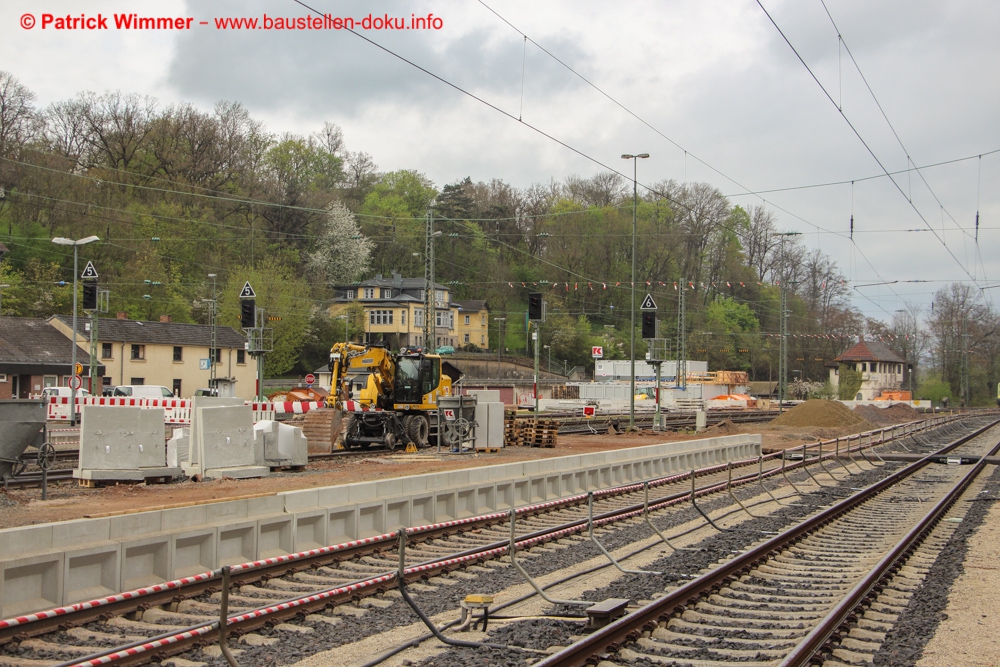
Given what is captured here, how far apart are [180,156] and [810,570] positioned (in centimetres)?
7320

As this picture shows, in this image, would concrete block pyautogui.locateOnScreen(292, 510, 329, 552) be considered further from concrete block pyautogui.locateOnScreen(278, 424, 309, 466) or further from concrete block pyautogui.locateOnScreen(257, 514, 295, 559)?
concrete block pyautogui.locateOnScreen(278, 424, 309, 466)

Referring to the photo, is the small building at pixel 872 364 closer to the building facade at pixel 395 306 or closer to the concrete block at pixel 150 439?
the building facade at pixel 395 306

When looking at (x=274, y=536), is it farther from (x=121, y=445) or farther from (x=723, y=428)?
(x=723, y=428)

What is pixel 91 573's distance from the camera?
30.7 ft

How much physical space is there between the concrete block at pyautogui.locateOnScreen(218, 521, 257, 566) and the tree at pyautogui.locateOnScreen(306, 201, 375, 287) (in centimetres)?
7793

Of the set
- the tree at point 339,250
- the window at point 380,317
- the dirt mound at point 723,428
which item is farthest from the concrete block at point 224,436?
the window at point 380,317

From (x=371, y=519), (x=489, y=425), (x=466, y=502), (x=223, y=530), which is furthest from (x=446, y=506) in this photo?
(x=489, y=425)

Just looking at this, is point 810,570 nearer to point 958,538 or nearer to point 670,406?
point 958,538

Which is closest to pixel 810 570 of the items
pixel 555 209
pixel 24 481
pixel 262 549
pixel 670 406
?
pixel 262 549

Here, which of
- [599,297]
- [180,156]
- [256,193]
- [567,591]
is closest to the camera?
[567,591]

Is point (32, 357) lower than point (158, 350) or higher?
lower

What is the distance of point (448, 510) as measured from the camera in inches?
604

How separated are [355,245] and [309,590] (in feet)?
272

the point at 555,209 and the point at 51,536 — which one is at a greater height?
the point at 555,209
